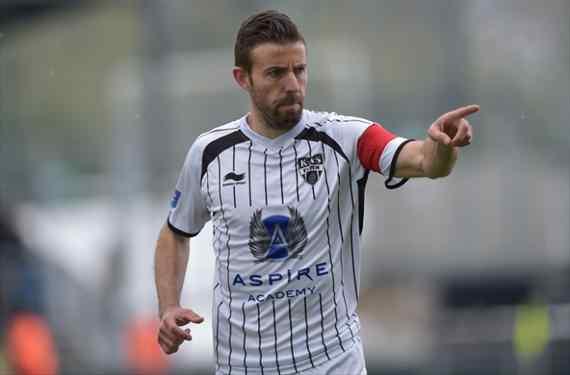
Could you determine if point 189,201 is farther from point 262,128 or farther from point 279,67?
point 279,67

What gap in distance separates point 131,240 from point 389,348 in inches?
122

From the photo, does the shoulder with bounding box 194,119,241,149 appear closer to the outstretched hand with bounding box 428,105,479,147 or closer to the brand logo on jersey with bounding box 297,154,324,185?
the brand logo on jersey with bounding box 297,154,324,185

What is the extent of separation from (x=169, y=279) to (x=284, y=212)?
0.69m

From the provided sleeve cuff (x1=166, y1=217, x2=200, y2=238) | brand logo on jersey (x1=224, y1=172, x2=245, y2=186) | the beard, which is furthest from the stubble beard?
sleeve cuff (x1=166, y1=217, x2=200, y2=238)

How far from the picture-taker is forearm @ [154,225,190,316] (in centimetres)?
568

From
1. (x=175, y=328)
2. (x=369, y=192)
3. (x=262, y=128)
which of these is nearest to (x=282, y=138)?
(x=262, y=128)

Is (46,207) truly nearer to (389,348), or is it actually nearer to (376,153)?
(389,348)

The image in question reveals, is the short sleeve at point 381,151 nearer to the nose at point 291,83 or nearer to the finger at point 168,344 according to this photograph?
the nose at point 291,83

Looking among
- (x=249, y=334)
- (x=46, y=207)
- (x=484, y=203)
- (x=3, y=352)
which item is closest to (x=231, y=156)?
(x=249, y=334)

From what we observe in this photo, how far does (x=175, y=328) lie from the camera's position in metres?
5.35

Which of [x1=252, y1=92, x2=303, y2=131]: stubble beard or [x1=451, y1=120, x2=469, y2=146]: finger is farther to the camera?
[x1=252, y1=92, x2=303, y2=131]: stubble beard

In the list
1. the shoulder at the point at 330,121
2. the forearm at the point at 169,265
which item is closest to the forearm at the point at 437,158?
the shoulder at the point at 330,121

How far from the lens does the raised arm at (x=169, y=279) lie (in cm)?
540

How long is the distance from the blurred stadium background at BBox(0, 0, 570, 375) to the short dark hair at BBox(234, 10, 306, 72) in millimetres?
5210
